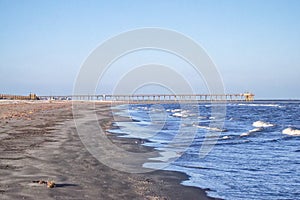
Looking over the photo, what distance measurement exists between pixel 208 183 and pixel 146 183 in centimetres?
157

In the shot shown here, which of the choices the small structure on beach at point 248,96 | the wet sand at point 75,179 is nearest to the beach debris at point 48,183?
the wet sand at point 75,179

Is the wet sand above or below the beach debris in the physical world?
below

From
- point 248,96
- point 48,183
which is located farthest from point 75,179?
point 248,96

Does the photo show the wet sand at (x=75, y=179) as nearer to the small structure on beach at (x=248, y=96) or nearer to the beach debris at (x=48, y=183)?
the beach debris at (x=48, y=183)

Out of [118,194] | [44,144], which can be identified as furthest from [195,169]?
[44,144]

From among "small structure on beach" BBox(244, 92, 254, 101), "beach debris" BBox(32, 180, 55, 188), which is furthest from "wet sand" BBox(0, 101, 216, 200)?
"small structure on beach" BBox(244, 92, 254, 101)

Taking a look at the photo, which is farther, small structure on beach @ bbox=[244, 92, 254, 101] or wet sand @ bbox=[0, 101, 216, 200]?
small structure on beach @ bbox=[244, 92, 254, 101]

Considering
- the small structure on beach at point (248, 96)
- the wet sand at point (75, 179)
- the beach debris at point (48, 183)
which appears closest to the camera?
the wet sand at point (75, 179)

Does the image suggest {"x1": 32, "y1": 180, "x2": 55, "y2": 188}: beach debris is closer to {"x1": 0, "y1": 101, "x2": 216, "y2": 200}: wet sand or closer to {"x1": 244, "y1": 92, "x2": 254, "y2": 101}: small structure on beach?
{"x1": 0, "y1": 101, "x2": 216, "y2": 200}: wet sand

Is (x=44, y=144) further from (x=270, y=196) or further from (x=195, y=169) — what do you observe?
(x=270, y=196)

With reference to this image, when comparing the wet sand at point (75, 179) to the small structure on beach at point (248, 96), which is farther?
the small structure on beach at point (248, 96)

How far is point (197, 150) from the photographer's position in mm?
17594

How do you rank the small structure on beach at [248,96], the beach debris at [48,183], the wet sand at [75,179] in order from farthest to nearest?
1. the small structure on beach at [248,96]
2. the beach debris at [48,183]
3. the wet sand at [75,179]

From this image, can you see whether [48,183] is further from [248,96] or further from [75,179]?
[248,96]
